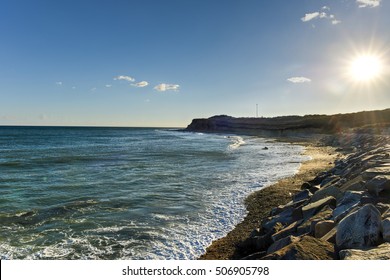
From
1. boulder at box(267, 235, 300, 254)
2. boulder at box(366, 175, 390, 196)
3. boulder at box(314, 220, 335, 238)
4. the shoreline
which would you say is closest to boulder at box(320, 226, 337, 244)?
boulder at box(314, 220, 335, 238)

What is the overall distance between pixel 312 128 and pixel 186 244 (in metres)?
90.5

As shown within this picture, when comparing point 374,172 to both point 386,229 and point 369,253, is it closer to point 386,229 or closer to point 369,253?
point 386,229

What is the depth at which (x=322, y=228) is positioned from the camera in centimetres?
663

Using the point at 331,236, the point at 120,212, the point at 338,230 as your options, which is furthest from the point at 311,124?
the point at 338,230

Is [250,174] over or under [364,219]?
under

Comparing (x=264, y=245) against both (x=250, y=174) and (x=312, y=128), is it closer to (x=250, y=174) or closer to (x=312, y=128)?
(x=250, y=174)

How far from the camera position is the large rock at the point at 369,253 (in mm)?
4809

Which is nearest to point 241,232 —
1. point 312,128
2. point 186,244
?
point 186,244

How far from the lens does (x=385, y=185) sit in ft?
25.2

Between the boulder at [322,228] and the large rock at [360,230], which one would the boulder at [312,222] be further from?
the large rock at [360,230]

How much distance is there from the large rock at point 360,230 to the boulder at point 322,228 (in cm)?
83

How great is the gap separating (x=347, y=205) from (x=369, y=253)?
2.75 metres

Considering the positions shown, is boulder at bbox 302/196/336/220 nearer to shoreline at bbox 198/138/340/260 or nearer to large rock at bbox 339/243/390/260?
shoreline at bbox 198/138/340/260

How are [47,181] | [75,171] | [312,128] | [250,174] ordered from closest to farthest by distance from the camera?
[47,181] → [250,174] → [75,171] → [312,128]
